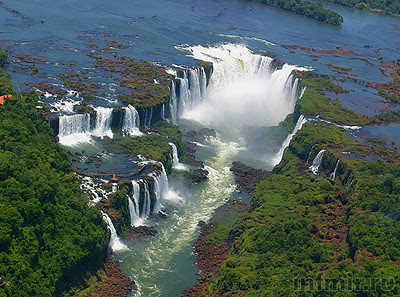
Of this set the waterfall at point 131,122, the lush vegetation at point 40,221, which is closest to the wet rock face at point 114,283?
the lush vegetation at point 40,221

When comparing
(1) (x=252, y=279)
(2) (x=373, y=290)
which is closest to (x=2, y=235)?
(1) (x=252, y=279)

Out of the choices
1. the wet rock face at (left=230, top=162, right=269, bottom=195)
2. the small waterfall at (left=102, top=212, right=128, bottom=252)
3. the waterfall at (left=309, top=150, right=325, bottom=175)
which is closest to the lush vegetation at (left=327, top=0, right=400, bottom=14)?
the wet rock face at (left=230, top=162, right=269, bottom=195)

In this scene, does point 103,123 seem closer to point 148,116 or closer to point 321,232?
point 148,116

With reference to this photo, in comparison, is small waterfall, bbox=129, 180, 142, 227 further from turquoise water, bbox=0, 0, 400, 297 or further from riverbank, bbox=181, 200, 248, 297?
riverbank, bbox=181, 200, 248, 297

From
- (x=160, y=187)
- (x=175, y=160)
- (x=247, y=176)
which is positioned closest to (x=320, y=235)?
(x=160, y=187)

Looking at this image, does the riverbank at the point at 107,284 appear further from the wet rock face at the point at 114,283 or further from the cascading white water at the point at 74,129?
the cascading white water at the point at 74,129

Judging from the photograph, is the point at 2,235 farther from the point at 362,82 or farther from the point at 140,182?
the point at 362,82
